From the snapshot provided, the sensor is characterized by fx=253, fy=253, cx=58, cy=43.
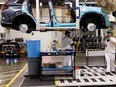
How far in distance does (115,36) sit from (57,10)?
5.91 metres

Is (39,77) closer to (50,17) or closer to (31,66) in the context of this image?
(31,66)

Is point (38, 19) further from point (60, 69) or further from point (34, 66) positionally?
point (60, 69)

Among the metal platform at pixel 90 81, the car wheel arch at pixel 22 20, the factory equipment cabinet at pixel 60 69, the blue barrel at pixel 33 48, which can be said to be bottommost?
the metal platform at pixel 90 81

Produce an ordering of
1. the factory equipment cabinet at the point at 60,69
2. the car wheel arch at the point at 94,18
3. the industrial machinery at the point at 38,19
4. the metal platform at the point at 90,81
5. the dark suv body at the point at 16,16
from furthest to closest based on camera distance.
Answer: the car wheel arch at the point at 94,18 < the dark suv body at the point at 16,16 < the industrial machinery at the point at 38,19 < the factory equipment cabinet at the point at 60,69 < the metal platform at the point at 90,81

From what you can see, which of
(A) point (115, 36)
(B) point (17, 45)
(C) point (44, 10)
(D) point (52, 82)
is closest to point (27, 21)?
(C) point (44, 10)

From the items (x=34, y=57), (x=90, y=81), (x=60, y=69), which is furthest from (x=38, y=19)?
(x=90, y=81)

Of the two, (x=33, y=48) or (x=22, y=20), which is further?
(x=22, y=20)

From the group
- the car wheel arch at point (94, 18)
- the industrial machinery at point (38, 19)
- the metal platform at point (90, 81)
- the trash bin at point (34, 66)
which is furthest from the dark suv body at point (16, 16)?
the metal platform at point (90, 81)

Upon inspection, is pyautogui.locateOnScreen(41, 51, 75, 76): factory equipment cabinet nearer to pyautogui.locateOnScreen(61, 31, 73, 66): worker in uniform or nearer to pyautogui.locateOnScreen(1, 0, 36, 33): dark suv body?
pyautogui.locateOnScreen(61, 31, 73, 66): worker in uniform

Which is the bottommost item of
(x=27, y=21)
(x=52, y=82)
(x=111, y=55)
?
(x=52, y=82)

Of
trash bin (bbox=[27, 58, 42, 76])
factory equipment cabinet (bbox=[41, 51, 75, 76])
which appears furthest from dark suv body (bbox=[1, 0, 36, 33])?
factory equipment cabinet (bbox=[41, 51, 75, 76])

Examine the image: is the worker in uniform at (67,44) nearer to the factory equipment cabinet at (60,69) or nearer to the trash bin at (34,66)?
the factory equipment cabinet at (60,69)

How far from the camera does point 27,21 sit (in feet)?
28.7

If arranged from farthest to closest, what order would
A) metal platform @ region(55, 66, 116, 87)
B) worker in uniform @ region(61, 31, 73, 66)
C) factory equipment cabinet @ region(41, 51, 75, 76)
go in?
1. worker in uniform @ region(61, 31, 73, 66)
2. factory equipment cabinet @ region(41, 51, 75, 76)
3. metal platform @ region(55, 66, 116, 87)
